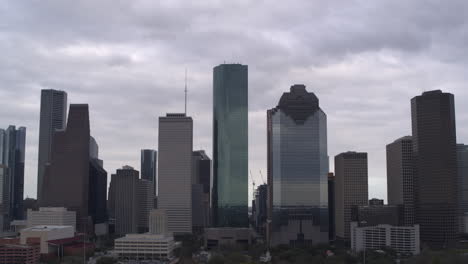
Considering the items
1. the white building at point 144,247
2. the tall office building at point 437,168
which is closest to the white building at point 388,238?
the tall office building at point 437,168

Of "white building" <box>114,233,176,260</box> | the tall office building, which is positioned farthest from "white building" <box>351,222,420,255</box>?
"white building" <box>114,233,176,260</box>

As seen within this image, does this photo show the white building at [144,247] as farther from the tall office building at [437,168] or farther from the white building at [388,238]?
the tall office building at [437,168]

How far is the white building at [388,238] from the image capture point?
568ft

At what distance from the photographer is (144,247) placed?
187m

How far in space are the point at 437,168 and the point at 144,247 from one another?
318ft

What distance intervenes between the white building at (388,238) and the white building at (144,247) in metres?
56.9

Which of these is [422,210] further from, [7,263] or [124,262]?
[7,263]

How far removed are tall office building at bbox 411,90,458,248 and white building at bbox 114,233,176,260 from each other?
272 feet

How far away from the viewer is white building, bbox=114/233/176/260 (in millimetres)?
184875

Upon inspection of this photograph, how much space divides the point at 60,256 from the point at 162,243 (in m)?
30.2

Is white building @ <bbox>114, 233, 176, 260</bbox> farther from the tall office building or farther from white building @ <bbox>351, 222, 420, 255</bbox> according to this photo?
the tall office building

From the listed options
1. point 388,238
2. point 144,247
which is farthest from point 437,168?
point 144,247

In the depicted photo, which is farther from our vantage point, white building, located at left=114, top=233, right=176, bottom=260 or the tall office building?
the tall office building

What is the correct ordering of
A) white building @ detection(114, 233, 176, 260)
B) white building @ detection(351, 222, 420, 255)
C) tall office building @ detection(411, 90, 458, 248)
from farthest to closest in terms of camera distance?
tall office building @ detection(411, 90, 458, 248) < white building @ detection(114, 233, 176, 260) < white building @ detection(351, 222, 420, 255)
